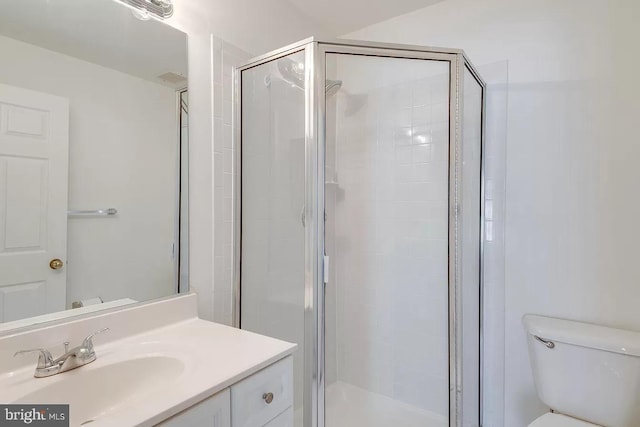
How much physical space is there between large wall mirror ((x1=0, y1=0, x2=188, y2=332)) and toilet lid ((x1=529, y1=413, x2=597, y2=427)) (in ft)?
5.17

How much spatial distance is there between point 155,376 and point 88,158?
2.46ft

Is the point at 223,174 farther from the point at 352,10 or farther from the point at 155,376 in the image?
the point at 352,10

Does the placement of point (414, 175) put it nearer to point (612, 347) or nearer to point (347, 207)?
point (347, 207)

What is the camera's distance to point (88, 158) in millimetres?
1153

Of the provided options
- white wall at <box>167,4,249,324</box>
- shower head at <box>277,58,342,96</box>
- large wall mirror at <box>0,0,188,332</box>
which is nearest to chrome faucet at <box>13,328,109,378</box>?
large wall mirror at <box>0,0,188,332</box>

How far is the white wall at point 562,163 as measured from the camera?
152 centimetres

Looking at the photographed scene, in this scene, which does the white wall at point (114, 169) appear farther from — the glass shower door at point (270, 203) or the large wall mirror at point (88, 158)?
the glass shower door at point (270, 203)

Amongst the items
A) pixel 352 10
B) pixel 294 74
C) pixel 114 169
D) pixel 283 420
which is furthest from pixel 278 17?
pixel 283 420

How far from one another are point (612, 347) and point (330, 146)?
142cm

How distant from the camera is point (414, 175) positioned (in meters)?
2.03

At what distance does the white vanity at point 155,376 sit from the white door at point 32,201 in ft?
0.40

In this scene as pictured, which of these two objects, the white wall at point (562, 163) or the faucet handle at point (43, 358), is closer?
the faucet handle at point (43, 358)

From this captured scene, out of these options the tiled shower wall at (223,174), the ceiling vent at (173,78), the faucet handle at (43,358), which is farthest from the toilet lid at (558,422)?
the ceiling vent at (173,78)

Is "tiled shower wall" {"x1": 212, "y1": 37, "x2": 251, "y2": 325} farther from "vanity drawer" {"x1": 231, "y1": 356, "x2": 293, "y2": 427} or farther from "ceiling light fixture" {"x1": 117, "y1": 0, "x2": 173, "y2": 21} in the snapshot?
"vanity drawer" {"x1": 231, "y1": 356, "x2": 293, "y2": 427}
